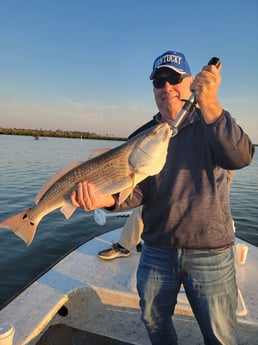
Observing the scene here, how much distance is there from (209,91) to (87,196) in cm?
145

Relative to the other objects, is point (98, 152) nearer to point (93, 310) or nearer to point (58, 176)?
point (58, 176)

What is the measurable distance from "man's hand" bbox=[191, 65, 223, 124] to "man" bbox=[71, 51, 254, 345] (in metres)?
0.02

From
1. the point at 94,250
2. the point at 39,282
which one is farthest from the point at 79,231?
the point at 39,282

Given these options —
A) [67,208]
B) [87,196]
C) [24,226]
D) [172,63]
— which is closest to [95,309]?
[24,226]

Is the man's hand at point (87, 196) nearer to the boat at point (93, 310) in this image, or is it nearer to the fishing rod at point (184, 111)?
the fishing rod at point (184, 111)

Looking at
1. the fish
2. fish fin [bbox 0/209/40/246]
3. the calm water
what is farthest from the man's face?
the calm water

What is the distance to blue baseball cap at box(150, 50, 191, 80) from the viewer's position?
291 centimetres

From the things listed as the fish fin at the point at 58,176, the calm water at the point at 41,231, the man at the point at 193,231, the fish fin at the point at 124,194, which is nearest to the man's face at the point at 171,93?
the man at the point at 193,231

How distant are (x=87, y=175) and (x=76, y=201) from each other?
10.8 inches

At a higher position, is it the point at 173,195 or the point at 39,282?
the point at 173,195

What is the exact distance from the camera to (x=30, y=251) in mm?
8398

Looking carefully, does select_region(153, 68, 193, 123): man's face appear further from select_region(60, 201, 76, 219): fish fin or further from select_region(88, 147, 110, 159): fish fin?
select_region(60, 201, 76, 219): fish fin

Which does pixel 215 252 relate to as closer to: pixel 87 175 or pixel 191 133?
pixel 191 133

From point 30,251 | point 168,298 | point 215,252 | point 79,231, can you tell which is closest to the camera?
point 215,252
